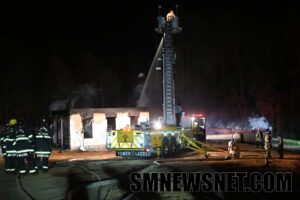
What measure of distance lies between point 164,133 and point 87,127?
701 cm

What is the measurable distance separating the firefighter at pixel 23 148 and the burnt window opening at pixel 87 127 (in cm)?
1022

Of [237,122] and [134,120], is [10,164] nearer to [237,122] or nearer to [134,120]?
[134,120]

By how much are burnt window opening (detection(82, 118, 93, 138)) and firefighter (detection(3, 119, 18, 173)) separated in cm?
986

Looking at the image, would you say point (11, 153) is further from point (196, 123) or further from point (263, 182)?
point (196, 123)

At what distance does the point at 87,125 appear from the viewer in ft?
70.6

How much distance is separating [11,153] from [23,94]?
3592 centimetres

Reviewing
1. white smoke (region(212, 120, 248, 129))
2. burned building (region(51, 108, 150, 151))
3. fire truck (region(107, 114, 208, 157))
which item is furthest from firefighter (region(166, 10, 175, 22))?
white smoke (region(212, 120, 248, 129))

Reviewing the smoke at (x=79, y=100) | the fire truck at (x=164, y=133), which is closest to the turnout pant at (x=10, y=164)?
the fire truck at (x=164, y=133)

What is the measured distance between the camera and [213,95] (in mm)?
54438

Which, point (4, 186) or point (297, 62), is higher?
point (297, 62)

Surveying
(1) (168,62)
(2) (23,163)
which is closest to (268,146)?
(1) (168,62)

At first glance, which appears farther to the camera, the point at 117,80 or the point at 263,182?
the point at 117,80

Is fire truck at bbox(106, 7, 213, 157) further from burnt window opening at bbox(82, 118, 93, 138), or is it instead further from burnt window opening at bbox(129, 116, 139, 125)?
burnt window opening at bbox(129, 116, 139, 125)

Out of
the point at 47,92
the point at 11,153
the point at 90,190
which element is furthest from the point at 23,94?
the point at 90,190
